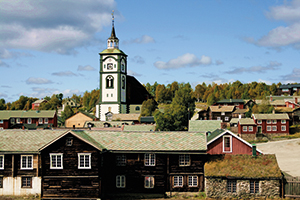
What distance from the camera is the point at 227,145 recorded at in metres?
38.4

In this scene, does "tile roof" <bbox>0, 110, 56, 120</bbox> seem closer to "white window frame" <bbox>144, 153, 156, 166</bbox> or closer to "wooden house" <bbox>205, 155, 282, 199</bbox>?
"white window frame" <bbox>144, 153, 156, 166</bbox>

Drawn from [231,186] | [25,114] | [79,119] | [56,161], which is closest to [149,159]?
[231,186]

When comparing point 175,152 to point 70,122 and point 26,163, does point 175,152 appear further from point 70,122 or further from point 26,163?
point 70,122

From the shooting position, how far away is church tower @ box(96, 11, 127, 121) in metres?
109

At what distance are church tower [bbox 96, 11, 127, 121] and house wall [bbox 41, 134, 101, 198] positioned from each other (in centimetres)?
7577

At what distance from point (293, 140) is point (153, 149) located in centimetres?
4732

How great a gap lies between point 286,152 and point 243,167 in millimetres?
30426

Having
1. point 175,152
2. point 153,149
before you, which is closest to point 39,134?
point 153,149

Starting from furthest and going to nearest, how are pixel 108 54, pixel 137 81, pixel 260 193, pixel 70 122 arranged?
pixel 137 81, pixel 108 54, pixel 70 122, pixel 260 193

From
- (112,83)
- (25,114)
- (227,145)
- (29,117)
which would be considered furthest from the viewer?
(112,83)

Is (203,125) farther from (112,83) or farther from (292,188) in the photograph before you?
(112,83)

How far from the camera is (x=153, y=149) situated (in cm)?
3428

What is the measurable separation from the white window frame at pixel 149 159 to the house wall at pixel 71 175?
484cm

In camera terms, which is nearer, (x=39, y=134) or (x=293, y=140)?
(x=39, y=134)
